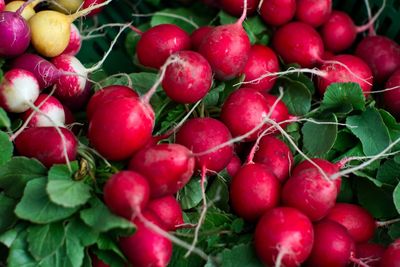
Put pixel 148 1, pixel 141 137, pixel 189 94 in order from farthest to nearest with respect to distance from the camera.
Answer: pixel 148 1 < pixel 189 94 < pixel 141 137

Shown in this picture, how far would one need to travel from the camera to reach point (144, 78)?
148cm

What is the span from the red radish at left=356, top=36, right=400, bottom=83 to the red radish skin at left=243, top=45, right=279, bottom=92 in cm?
30

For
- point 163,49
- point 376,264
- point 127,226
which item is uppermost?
point 163,49

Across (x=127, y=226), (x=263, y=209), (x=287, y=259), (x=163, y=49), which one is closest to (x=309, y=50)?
(x=163, y=49)

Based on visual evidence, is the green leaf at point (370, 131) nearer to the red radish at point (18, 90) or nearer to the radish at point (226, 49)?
the radish at point (226, 49)

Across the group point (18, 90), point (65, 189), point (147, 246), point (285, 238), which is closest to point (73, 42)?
point (18, 90)

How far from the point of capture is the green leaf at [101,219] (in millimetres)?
1054

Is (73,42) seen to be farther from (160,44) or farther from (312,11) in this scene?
(312,11)

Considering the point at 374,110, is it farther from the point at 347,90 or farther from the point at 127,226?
the point at 127,226

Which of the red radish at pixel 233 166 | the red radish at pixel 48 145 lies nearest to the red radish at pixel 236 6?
the red radish at pixel 233 166

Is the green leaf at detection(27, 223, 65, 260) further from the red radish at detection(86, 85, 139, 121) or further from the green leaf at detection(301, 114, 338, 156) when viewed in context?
the green leaf at detection(301, 114, 338, 156)

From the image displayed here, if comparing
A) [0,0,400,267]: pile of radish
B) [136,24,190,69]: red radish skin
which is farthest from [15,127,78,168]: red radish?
[136,24,190,69]: red radish skin

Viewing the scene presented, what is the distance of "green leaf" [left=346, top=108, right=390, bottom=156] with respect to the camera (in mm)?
1429

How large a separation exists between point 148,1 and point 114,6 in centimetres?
13
